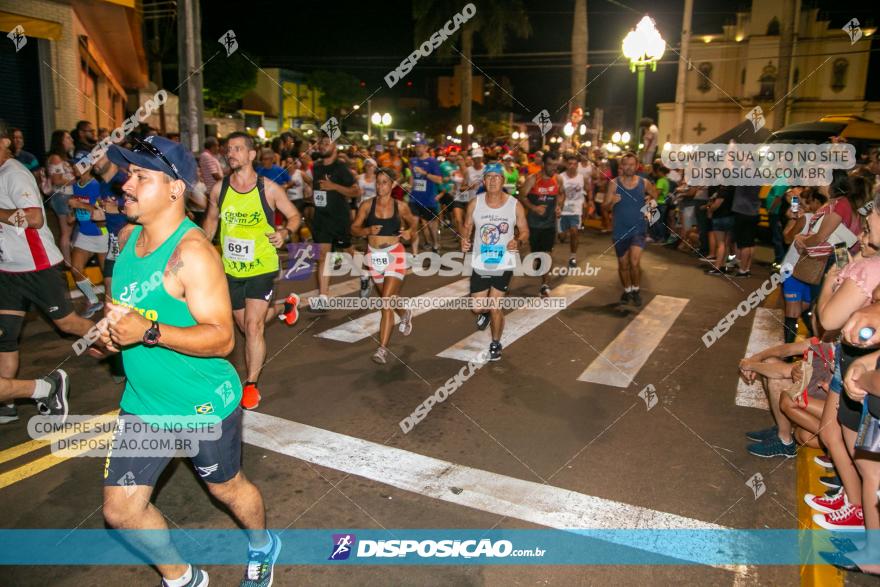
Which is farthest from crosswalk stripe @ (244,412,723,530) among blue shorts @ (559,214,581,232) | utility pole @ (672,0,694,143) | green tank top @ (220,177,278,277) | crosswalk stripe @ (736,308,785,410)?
utility pole @ (672,0,694,143)

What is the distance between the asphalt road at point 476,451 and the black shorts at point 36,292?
0.93 meters

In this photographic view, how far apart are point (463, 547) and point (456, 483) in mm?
745

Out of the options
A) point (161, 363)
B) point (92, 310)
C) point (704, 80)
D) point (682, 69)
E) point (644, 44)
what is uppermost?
point (704, 80)

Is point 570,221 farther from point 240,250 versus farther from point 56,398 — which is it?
point 56,398

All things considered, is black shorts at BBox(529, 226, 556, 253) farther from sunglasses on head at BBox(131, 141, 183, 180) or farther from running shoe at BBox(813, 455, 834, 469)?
sunglasses on head at BBox(131, 141, 183, 180)

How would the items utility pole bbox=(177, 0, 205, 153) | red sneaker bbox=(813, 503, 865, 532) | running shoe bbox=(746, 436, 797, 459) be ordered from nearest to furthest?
red sneaker bbox=(813, 503, 865, 532)
running shoe bbox=(746, 436, 797, 459)
utility pole bbox=(177, 0, 205, 153)

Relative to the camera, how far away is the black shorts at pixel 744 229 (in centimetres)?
1177

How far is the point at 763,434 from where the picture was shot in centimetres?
514

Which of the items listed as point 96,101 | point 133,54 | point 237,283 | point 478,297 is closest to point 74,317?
point 237,283

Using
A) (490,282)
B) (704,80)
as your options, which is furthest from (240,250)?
(704,80)

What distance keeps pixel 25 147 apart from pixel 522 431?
14987mm

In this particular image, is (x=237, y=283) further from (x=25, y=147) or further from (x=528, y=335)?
(x=25, y=147)

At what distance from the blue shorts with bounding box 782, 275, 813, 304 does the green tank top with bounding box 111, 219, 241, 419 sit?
6.27 meters

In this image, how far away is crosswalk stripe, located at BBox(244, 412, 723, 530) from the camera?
157 inches
